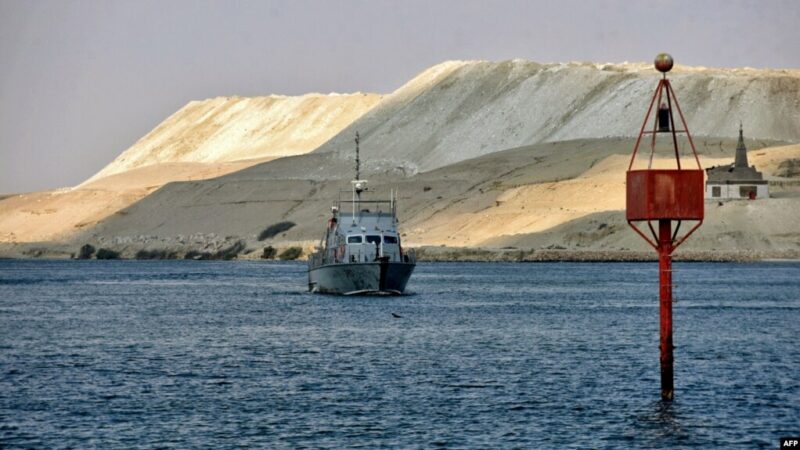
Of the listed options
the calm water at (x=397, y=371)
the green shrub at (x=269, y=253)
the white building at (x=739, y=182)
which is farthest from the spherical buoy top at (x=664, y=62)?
the green shrub at (x=269, y=253)

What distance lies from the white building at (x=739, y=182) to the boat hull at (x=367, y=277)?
6712cm

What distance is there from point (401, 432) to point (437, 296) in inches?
2010

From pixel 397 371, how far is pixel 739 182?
103 metres

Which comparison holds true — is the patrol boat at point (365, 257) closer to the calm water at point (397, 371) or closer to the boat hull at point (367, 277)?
the boat hull at point (367, 277)

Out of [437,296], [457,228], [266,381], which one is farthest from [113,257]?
[266,381]

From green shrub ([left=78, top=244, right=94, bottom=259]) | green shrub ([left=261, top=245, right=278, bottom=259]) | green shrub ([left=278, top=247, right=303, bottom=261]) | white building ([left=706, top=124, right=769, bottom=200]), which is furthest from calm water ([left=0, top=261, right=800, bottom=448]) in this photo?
green shrub ([left=78, top=244, right=94, bottom=259])

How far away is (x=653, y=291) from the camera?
304 ft

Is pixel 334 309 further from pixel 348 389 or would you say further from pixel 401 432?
pixel 401 432

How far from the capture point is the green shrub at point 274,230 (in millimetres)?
191250

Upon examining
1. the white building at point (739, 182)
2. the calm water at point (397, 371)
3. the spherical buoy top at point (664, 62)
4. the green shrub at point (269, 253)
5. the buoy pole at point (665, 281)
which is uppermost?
the white building at point (739, 182)

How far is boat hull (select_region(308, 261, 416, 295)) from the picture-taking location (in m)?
82.4

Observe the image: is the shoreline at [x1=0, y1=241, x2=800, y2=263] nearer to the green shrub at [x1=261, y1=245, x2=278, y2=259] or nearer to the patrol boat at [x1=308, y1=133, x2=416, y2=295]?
the green shrub at [x1=261, y1=245, x2=278, y2=259]

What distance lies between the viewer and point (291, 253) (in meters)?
174

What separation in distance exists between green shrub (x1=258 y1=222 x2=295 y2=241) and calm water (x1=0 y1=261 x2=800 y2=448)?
102046 millimetres
